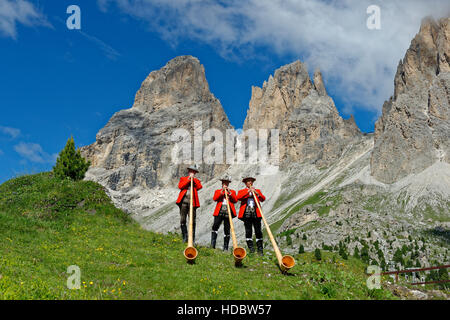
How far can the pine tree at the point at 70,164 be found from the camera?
31500mm

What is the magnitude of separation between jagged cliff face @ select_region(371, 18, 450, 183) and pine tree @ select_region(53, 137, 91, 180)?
15421cm

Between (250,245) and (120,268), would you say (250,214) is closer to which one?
(250,245)

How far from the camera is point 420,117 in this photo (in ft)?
558

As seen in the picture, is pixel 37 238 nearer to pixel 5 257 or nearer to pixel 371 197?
pixel 5 257

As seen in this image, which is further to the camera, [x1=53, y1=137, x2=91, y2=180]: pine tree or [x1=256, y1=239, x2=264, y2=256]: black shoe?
[x1=53, y1=137, x2=91, y2=180]: pine tree

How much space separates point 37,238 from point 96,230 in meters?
3.27

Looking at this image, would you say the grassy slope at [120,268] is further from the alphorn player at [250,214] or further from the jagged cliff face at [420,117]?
the jagged cliff face at [420,117]

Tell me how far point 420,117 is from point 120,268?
18291 centimetres

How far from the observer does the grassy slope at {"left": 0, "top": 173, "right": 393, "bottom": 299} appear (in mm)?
10555

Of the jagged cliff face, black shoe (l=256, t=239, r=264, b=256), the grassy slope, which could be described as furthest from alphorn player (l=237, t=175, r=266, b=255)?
the jagged cliff face

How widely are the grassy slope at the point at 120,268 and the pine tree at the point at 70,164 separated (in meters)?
8.99

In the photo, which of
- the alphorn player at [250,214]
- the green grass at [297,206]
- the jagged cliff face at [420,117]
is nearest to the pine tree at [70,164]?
the alphorn player at [250,214]

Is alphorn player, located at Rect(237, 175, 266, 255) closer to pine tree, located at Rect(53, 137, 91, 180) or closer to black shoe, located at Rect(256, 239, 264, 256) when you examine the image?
black shoe, located at Rect(256, 239, 264, 256)
